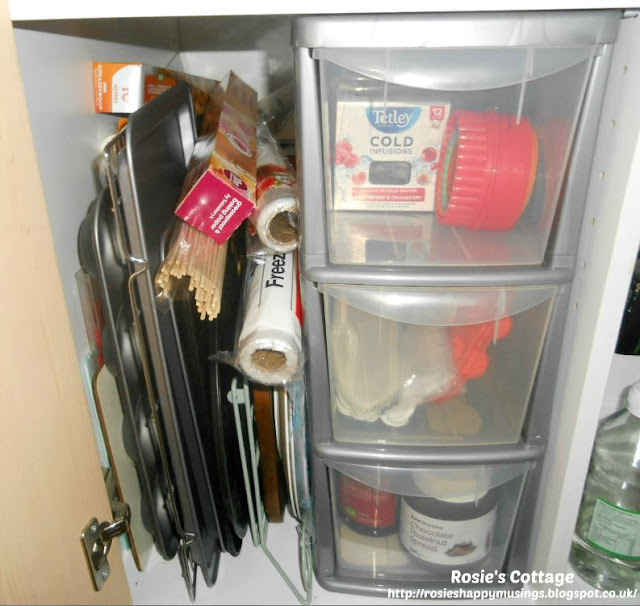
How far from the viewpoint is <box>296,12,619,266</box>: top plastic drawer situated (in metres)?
0.48

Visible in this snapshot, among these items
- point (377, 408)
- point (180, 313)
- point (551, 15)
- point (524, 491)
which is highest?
point (551, 15)

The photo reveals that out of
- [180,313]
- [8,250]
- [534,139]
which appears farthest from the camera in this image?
[180,313]

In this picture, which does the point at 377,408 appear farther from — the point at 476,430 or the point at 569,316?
the point at 569,316

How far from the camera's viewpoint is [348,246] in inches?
23.4

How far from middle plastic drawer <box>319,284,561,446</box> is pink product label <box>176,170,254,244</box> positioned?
120mm

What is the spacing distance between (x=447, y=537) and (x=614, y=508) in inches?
8.0

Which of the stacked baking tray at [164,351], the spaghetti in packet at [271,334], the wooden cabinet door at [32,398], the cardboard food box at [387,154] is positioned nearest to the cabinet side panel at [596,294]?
the cardboard food box at [387,154]

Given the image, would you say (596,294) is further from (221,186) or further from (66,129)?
(66,129)

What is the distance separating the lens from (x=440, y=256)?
583 millimetres

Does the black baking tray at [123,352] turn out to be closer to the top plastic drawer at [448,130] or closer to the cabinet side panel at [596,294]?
the top plastic drawer at [448,130]

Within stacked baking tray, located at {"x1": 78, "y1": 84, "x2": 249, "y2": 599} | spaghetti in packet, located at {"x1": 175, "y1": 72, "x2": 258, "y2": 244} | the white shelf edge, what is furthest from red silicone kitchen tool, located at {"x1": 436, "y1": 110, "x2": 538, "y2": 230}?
stacked baking tray, located at {"x1": 78, "y1": 84, "x2": 249, "y2": 599}

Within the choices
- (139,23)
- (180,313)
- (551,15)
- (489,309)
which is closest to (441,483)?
(489,309)

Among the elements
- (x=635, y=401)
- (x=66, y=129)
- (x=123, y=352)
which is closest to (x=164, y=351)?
(x=123, y=352)

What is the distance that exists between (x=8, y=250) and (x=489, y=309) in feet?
1.47
